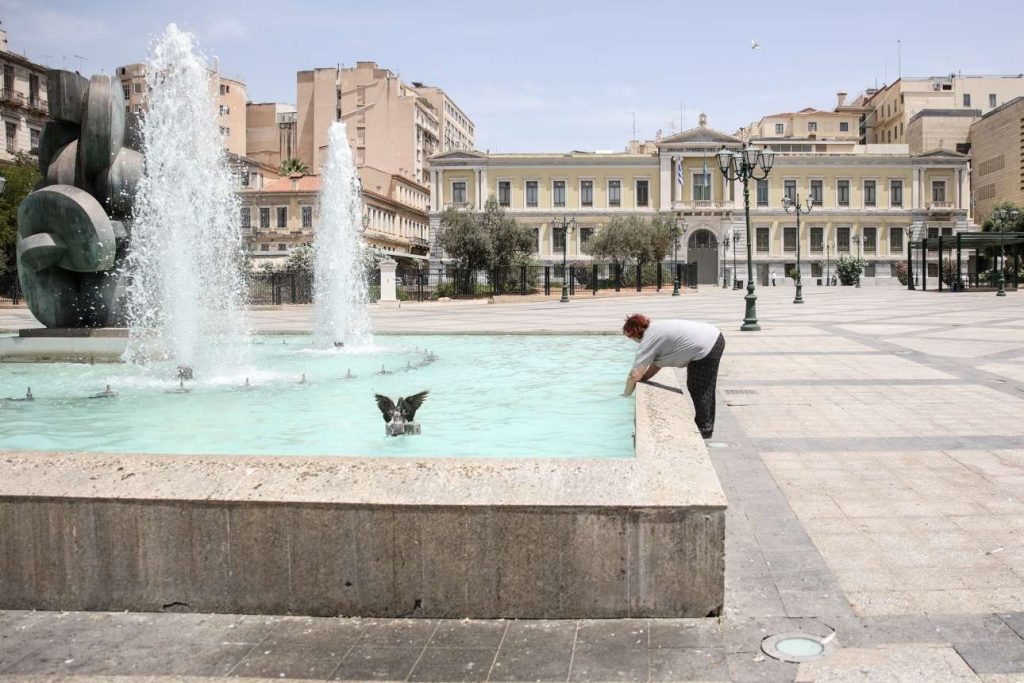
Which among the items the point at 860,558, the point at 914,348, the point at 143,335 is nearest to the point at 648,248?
the point at 914,348

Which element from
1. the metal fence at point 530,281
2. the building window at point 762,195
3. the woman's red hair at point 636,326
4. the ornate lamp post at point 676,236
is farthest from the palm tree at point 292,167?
the woman's red hair at point 636,326

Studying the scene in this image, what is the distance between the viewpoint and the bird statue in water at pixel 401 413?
21.6 feet

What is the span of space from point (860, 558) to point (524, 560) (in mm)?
1724

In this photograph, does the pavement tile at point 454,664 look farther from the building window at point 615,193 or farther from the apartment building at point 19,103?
the building window at point 615,193

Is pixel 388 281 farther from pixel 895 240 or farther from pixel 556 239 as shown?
pixel 895 240

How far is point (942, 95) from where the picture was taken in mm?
89250

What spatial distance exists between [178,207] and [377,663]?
10581 millimetres

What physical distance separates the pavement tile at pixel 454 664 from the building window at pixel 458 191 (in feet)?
219

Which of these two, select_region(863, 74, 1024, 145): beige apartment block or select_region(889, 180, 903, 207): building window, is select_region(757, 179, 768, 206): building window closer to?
select_region(889, 180, 903, 207): building window

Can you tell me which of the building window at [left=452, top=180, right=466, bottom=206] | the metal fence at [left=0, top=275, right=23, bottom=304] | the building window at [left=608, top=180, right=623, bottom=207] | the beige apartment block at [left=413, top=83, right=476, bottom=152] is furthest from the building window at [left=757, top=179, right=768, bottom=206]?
the metal fence at [left=0, top=275, right=23, bottom=304]

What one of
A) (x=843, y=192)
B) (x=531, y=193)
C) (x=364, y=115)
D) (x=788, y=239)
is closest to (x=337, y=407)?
(x=531, y=193)

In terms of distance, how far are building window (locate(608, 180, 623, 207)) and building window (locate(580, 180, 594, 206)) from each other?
4.42ft

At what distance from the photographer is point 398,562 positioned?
11.0 ft

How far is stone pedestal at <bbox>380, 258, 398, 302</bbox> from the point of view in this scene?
36.2 m
